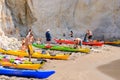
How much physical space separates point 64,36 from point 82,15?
8.63ft

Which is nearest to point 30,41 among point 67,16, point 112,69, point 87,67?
point 87,67

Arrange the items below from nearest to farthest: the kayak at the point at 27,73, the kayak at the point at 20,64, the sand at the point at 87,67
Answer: the kayak at the point at 27,73 → the sand at the point at 87,67 → the kayak at the point at 20,64

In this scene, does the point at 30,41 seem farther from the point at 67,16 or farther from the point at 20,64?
the point at 67,16

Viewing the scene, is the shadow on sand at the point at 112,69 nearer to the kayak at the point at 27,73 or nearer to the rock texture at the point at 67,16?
the kayak at the point at 27,73

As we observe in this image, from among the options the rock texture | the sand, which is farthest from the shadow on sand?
the rock texture

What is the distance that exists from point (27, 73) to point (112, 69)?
174 inches

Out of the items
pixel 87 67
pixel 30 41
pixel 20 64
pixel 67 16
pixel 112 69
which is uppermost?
pixel 67 16

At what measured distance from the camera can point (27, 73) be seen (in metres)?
12.2

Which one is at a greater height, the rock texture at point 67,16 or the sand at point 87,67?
the rock texture at point 67,16

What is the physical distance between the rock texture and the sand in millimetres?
7302

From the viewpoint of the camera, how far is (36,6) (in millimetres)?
27469

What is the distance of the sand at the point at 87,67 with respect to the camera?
42.5ft

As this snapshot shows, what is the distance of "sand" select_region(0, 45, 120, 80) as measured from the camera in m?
13.0

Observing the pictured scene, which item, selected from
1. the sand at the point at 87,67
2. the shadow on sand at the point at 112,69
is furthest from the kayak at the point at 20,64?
the shadow on sand at the point at 112,69
